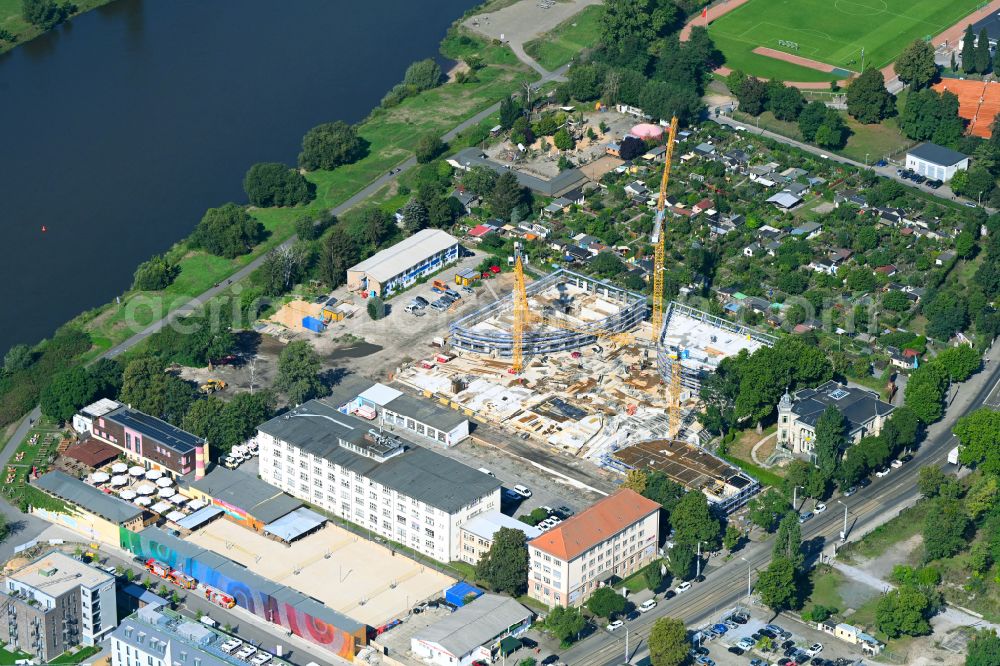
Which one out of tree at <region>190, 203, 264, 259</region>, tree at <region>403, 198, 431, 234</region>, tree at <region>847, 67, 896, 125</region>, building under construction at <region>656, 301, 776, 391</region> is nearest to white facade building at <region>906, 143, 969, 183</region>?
tree at <region>847, 67, 896, 125</region>

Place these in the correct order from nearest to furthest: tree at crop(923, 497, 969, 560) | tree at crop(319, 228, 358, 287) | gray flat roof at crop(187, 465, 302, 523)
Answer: tree at crop(923, 497, 969, 560)
gray flat roof at crop(187, 465, 302, 523)
tree at crop(319, 228, 358, 287)

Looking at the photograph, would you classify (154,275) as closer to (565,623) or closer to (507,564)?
(507,564)

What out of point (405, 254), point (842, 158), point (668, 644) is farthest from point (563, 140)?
point (668, 644)

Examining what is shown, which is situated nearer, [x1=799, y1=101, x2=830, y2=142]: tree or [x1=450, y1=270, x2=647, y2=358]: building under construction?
[x1=450, y1=270, x2=647, y2=358]: building under construction

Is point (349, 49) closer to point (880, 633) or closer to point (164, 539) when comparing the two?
point (164, 539)

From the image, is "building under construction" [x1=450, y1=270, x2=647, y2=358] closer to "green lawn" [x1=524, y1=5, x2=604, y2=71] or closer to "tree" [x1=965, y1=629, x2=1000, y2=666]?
"tree" [x1=965, y1=629, x2=1000, y2=666]

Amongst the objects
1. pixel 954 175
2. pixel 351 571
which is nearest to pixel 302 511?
pixel 351 571
